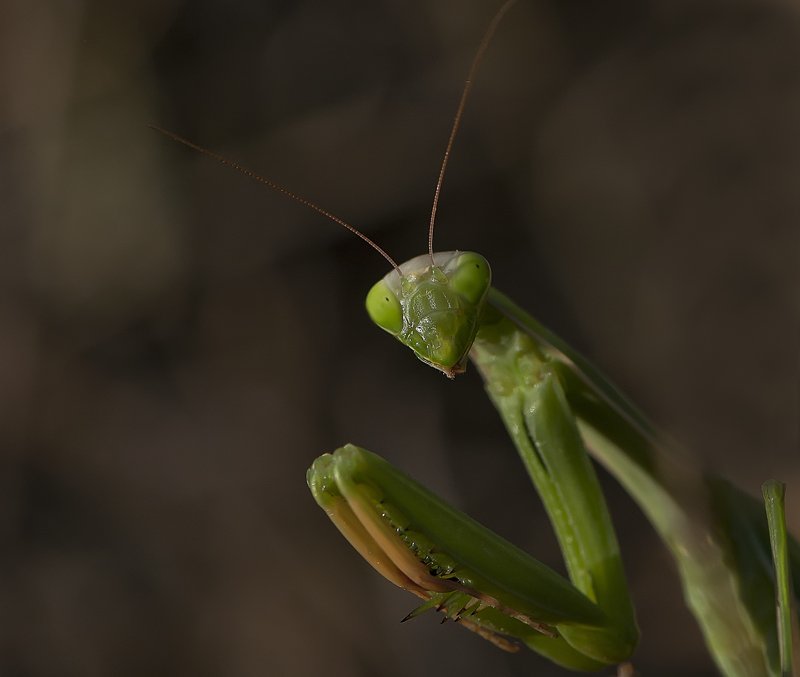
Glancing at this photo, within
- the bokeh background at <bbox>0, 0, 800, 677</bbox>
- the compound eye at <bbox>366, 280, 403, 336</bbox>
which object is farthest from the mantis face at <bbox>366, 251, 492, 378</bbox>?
the bokeh background at <bbox>0, 0, 800, 677</bbox>

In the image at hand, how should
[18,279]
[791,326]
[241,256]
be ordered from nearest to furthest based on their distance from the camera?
[18,279] < [241,256] < [791,326]

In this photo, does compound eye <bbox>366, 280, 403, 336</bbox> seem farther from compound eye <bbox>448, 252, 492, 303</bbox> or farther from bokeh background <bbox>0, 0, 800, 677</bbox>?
bokeh background <bbox>0, 0, 800, 677</bbox>

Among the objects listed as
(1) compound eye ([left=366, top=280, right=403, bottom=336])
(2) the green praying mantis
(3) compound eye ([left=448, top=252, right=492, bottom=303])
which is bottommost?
(2) the green praying mantis

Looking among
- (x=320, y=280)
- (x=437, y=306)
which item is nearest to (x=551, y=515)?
(x=437, y=306)

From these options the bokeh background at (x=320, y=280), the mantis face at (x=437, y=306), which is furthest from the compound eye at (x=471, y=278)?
the bokeh background at (x=320, y=280)

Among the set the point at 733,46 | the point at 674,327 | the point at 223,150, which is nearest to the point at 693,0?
the point at 733,46

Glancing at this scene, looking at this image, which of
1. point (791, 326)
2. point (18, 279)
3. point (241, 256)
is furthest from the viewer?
point (791, 326)

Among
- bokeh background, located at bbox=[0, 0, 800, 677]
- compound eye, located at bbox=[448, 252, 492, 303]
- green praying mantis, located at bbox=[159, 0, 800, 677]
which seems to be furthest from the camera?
bokeh background, located at bbox=[0, 0, 800, 677]

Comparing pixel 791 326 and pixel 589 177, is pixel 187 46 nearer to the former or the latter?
pixel 589 177

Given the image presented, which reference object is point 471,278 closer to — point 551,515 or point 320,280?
point 551,515
